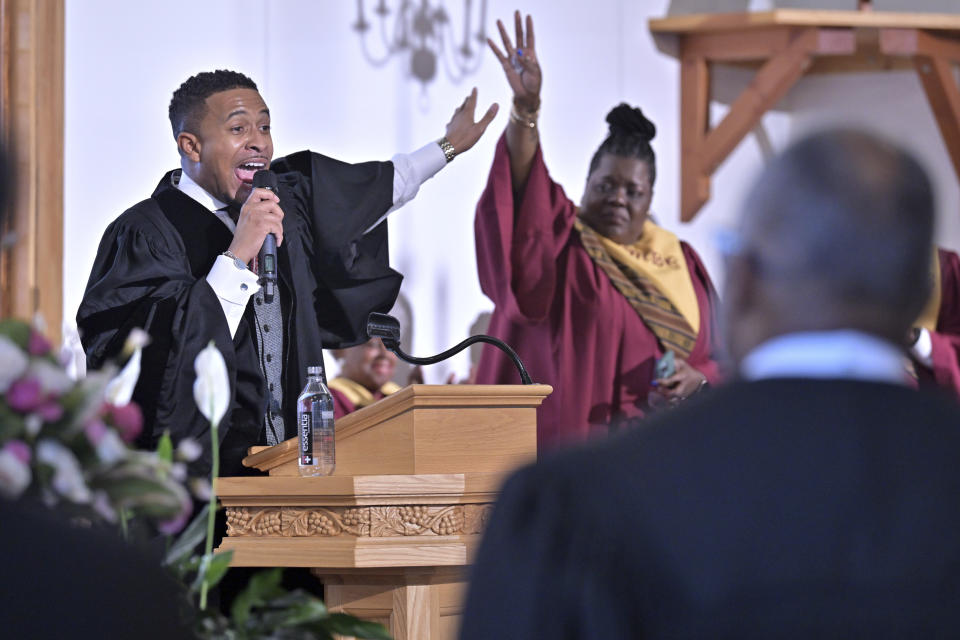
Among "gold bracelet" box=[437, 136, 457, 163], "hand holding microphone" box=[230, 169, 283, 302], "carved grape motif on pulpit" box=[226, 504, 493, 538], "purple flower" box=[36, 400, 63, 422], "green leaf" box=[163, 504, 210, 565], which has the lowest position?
"carved grape motif on pulpit" box=[226, 504, 493, 538]

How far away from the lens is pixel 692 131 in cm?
676

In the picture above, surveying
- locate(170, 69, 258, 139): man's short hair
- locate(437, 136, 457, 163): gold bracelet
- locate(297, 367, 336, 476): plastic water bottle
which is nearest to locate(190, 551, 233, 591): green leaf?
locate(297, 367, 336, 476): plastic water bottle

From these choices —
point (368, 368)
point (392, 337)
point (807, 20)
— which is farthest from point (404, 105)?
point (392, 337)

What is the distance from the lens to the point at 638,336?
5227mm

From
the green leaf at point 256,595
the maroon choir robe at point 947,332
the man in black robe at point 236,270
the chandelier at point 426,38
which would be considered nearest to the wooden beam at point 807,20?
the chandelier at point 426,38

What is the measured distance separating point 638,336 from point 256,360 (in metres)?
2.10

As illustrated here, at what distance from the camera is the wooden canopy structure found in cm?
654

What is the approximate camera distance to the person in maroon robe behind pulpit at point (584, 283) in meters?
4.95

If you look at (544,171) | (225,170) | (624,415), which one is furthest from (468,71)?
(225,170)

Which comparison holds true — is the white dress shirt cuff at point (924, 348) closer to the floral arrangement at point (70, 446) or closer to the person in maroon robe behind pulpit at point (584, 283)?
the person in maroon robe behind pulpit at point (584, 283)

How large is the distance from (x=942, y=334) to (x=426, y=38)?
102 inches

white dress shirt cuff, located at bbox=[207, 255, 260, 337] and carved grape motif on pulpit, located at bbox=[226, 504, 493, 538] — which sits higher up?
white dress shirt cuff, located at bbox=[207, 255, 260, 337]

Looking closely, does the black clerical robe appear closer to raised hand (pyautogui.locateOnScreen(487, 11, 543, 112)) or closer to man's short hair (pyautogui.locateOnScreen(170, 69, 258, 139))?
man's short hair (pyautogui.locateOnScreen(170, 69, 258, 139))

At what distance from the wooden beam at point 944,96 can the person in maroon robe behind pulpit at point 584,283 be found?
1.98 meters
